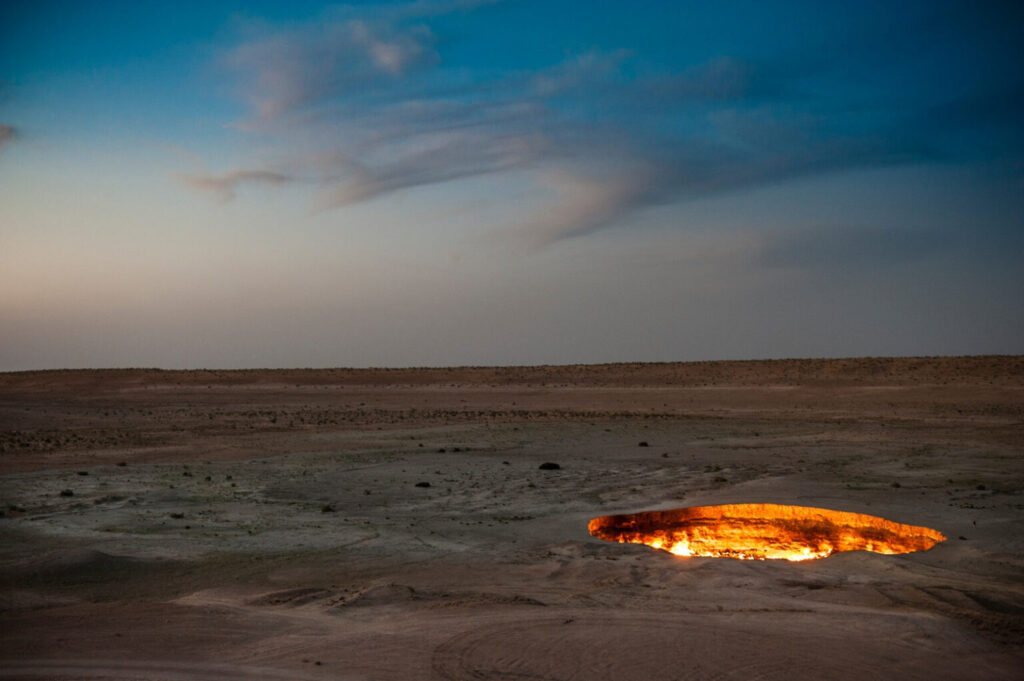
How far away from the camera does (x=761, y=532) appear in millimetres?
10867

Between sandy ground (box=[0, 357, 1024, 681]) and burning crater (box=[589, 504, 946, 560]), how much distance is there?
1.35 feet

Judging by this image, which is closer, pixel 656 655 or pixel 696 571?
pixel 656 655

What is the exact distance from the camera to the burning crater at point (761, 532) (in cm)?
992

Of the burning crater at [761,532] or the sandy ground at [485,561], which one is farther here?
the burning crater at [761,532]

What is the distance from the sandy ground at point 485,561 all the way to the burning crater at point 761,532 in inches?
16.2

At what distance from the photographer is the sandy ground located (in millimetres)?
6148

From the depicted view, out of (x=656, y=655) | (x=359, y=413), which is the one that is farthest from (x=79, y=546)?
(x=359, y=413)

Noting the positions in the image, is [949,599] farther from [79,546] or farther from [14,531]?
[14,531]

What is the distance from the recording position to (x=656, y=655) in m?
6.08

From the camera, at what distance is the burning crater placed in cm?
992

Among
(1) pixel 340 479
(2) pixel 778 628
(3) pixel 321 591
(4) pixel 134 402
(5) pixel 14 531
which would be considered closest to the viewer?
(2) pixel 778 628

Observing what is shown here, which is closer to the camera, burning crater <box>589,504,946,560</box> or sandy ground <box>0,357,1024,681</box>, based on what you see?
sandy ground <box>0,357,1024,681</box>

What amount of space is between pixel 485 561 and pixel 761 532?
4.15 meters

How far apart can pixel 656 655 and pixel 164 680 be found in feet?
11.6
